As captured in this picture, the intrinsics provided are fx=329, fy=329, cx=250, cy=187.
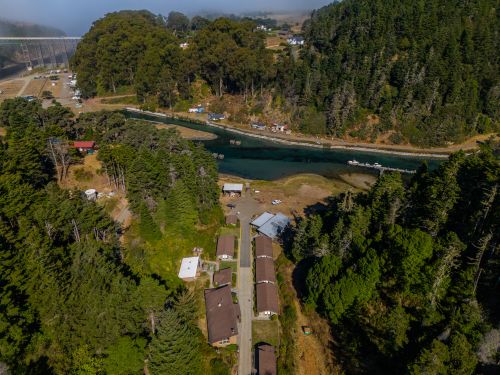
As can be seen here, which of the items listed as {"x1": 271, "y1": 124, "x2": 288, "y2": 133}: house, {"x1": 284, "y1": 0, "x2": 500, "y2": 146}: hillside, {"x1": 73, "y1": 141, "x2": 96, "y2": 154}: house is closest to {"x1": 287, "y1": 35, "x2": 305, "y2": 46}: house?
{"x1": 284, "y1": 0, "x2": 500, "y2": 146}: hillside

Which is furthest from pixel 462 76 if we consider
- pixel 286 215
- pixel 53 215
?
pixel 53 215

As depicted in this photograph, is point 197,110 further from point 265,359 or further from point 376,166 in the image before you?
point 265,359

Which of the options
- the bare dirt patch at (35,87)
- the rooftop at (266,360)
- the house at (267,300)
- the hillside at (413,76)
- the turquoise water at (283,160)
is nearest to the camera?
the rooftop at (266,360)

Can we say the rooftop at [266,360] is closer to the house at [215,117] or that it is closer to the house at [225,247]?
the house at [225,247]

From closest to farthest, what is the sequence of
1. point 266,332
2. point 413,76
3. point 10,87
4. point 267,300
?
point 266,332
point 267,300
point 413,76
point 10,87

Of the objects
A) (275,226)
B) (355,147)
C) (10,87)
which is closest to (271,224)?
(275,226)

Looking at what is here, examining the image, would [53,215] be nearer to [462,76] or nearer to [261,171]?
[261,171]

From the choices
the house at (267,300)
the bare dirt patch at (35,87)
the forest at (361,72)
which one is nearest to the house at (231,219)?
the house at (267,300)
